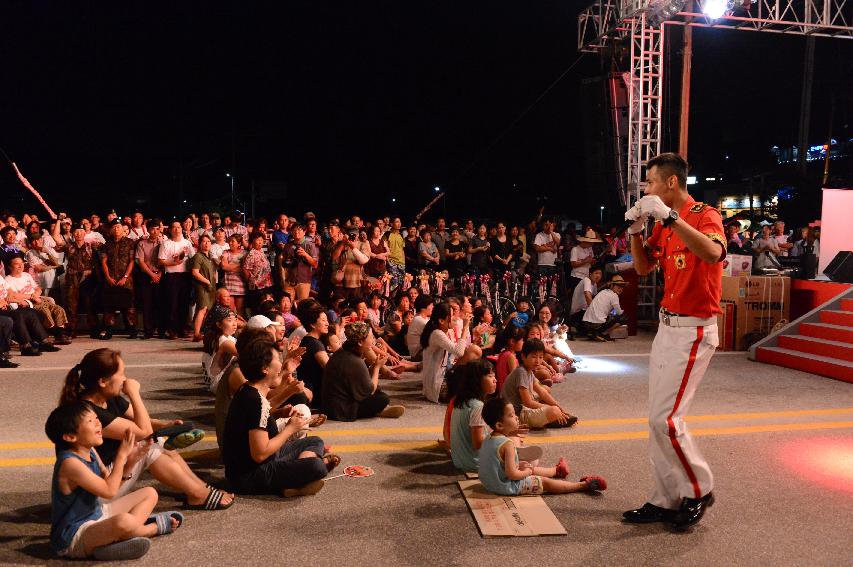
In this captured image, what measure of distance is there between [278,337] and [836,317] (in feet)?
26.3

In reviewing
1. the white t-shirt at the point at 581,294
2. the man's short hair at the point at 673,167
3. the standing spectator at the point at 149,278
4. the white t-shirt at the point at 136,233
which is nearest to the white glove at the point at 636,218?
the man's short hair at the point at 673,167

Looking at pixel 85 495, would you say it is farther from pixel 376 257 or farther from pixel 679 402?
pixel 376 257

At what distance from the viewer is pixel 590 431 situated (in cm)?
650

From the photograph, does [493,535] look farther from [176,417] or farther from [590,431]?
[176,417]

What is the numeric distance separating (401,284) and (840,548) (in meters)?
9.28

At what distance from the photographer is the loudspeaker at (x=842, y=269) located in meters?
11.4

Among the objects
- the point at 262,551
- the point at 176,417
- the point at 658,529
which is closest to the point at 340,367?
the point at 176,417

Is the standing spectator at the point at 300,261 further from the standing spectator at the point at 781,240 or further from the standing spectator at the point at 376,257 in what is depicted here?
the standing spectator at the point at 781,240

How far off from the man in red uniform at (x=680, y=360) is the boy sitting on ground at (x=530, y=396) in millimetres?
2066

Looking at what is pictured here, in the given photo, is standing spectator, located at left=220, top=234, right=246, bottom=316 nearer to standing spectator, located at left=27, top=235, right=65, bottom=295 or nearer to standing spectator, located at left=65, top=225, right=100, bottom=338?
standing spectator, located at left=65, top=225, right=100, bottom=338

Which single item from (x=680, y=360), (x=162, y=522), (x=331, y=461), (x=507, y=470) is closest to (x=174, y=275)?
(x=331, y=461)

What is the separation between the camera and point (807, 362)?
9.54 metres

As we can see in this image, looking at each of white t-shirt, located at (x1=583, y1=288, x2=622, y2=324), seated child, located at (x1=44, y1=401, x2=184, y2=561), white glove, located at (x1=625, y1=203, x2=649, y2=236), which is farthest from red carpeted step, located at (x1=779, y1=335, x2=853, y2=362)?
seated child, located at (x1=44, y1=401, x2=184, y2=561)

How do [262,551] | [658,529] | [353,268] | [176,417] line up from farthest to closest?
1. [353,268]
2. [176,417]
3. [658,529]
4. [262,551]
